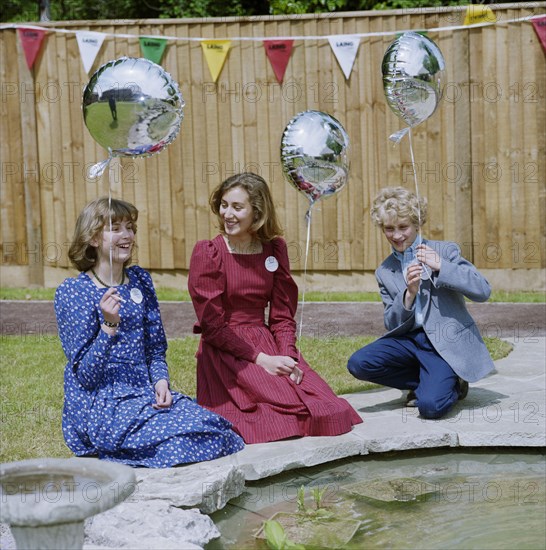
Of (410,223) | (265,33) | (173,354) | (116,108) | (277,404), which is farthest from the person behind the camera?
(265,33)

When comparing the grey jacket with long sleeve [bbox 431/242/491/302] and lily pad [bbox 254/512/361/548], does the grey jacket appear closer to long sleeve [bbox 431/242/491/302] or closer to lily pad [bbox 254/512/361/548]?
long sleeve [bbox 431/242/491/302]

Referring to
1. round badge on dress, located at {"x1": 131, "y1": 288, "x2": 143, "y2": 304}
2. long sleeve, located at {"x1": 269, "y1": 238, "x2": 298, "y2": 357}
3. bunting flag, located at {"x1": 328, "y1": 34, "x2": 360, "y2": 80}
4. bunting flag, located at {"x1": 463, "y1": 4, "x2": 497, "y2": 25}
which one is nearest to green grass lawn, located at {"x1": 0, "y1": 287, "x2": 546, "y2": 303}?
bunting flag, located at {"x1": 328, "y1": 34, "x2": 360, "y2": 80}

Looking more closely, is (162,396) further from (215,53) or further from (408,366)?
(215,53)

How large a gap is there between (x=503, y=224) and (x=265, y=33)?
8.69 ft

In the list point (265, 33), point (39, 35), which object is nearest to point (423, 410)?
point (265, 33)

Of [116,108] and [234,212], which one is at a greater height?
[116,108]

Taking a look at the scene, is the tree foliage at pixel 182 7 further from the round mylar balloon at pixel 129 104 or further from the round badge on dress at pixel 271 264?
the round mylar balloon at pixel 129 104

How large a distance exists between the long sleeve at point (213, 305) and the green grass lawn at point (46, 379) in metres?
0.83

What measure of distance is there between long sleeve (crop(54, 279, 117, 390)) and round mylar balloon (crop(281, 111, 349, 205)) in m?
1.14

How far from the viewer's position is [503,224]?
8.11 metres

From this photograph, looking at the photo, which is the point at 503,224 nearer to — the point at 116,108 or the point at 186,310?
the point at 186,310

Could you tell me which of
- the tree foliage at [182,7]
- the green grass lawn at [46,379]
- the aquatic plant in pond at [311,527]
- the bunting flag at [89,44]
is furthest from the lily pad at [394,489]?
the tree foliage at [182,7]

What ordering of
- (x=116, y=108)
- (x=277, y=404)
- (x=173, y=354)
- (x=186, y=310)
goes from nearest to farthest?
(x=116, y=108)
(x=277, y=404)
(x=173, y=354)
(x=186, y=310)

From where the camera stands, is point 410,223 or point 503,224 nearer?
point 410,223
